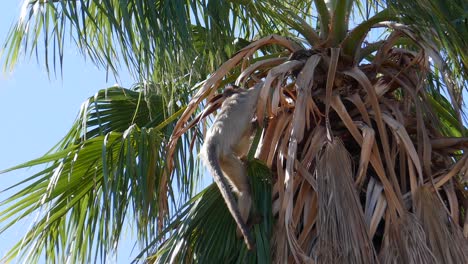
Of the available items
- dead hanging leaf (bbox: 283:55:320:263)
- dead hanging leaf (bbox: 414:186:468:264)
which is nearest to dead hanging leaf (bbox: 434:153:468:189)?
dead hanging leaf (bbox: 414:186:468:264)

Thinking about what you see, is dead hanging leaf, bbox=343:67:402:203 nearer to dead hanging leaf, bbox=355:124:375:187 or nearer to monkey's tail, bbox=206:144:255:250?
dead hanging leaf, bbox=355:124:375:187

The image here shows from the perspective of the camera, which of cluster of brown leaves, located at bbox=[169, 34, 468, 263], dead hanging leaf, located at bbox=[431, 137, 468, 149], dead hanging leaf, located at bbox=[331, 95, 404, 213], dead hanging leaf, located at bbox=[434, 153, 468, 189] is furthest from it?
dead hanging leaf, located at bbox=[431, 137, 468, 149]

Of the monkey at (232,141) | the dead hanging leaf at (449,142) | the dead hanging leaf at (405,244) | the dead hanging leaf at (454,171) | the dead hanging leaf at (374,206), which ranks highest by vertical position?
the monkey at (232,141)

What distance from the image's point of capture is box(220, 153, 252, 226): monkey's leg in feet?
17.3

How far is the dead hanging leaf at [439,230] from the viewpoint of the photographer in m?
5.08

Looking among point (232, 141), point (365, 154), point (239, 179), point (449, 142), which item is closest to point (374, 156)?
point (365, 154)

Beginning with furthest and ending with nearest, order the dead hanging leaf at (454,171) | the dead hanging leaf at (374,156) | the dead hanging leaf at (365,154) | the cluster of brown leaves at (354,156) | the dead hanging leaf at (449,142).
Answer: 1. the dead hanging leaf at (449,142)
2. the dead hanging leaf at (454,171)
3. the dead hanging leaf at (365,154)
4. the dead hanging leaf at (374,156)
5. the cluster of brown leaves at (354,156)

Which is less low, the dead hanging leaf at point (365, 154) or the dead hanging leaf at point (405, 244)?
the dead hanging leaf at point (365, 154)

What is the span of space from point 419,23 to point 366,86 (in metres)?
0.47

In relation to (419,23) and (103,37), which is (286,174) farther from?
(103,37)

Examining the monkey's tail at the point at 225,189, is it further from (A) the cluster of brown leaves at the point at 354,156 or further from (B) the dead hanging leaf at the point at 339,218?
(B) the dead hanging leaf at the point at 339,218

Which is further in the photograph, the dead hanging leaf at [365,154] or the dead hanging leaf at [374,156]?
the dead hanging leaf at [365,154]

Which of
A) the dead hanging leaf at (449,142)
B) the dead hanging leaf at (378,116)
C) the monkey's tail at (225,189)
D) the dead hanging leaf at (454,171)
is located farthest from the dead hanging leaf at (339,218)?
the dead hanging leaf at (449,142)

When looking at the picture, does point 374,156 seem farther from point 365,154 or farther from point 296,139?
point 296,139
